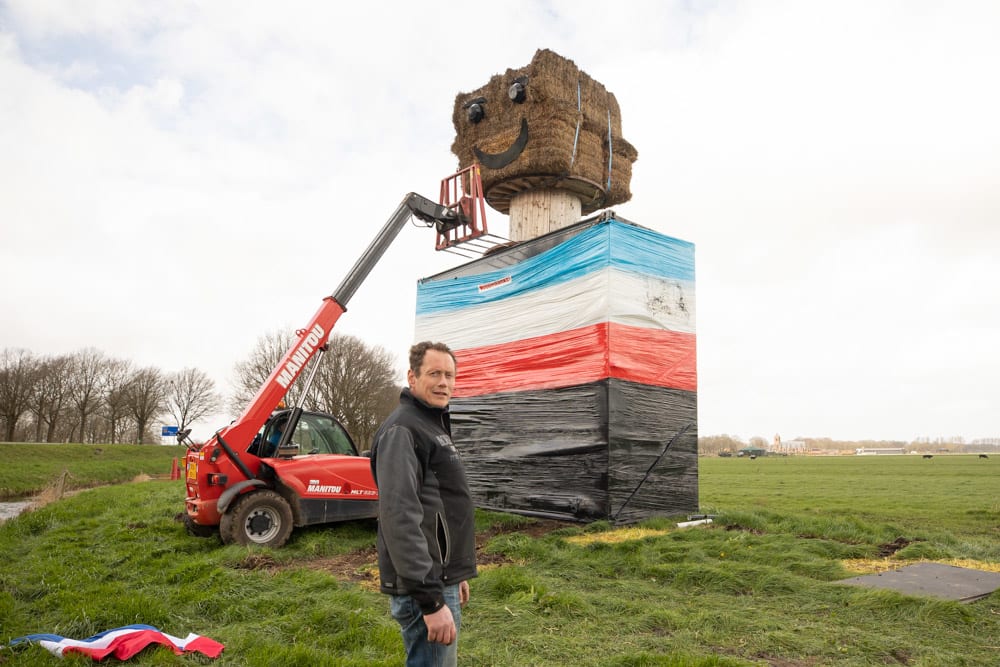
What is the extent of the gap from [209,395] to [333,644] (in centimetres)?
6448

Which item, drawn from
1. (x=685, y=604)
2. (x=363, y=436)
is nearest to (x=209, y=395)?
(x=363, y=436)

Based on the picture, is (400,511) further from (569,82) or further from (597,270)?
(569,82)

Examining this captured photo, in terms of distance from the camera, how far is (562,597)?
18.7 ft

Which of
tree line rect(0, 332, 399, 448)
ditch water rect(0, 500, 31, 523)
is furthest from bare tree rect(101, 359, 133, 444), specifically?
ditch water rect(0, 500, 31, 523)

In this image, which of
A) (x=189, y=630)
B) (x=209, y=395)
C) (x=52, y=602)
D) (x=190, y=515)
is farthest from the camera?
(x=209, y=395)

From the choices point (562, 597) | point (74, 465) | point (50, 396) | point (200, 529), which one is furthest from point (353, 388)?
point (562, 597)

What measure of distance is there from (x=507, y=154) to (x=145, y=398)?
55862 millimetres

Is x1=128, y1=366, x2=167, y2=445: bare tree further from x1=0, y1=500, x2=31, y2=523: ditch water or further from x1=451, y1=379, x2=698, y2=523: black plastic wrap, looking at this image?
x1=451, y1=379, x2=698, y2=523: black plastic wrap

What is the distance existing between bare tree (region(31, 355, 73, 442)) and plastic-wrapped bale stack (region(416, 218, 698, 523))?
55728 millimetres

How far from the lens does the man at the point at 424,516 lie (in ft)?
8.87

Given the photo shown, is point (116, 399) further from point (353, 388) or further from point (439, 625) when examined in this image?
point (439, 625)

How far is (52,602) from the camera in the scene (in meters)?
6.30

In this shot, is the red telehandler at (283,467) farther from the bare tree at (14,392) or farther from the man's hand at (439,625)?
the bare tree at (14,392)

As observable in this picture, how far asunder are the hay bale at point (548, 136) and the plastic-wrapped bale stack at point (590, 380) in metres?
1.21
